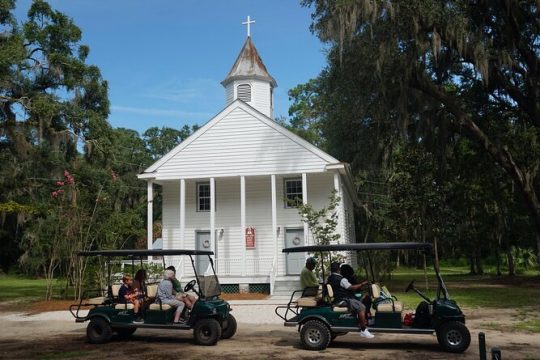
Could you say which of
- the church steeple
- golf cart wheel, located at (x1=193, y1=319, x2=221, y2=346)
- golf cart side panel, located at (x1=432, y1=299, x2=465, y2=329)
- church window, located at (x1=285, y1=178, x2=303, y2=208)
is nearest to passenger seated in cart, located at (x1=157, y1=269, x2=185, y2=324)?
golf cart wheel, located at (x1=193, y1=319, x2=221, y2=346)

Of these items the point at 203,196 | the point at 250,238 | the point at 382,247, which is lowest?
the point at 382,247

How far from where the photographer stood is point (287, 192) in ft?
72.3

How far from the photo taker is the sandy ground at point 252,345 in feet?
27.2

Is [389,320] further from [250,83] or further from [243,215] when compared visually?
[250,83]

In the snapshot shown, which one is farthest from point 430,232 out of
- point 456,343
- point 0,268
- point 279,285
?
point 0,268

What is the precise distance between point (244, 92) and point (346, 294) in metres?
18.6

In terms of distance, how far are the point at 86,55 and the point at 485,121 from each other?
59.1ft

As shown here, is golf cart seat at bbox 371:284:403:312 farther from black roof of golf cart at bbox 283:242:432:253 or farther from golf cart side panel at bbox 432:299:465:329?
black roof of golf cart at bbox 283:242:432:253

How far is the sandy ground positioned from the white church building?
854 cm

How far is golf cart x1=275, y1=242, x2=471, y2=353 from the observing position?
8.30m

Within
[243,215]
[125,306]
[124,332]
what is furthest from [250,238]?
[125,306]

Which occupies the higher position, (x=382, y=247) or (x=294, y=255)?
(x=382, y=247)

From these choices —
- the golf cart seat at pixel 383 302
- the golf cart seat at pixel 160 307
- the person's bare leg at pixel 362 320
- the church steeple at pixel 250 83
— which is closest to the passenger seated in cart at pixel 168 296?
the golf cart seat at pixel 160 307

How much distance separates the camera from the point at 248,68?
26.6 metres
